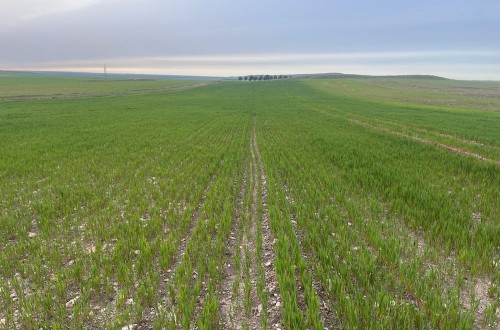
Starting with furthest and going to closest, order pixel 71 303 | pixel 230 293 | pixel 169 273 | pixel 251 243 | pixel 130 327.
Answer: pixel 251 243
pixel 169 273
pixel 230 293
pixel 71 303
pixel 130 327

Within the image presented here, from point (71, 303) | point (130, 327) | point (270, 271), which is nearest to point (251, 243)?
point (270, 271)

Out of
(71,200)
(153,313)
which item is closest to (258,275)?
(153,313)

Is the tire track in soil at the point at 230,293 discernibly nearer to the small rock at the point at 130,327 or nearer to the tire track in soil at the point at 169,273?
the tire track in soil at the point at 169,273

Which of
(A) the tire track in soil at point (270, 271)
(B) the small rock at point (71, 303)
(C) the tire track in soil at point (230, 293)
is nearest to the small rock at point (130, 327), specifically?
(B) the small rock at point (71, 303)

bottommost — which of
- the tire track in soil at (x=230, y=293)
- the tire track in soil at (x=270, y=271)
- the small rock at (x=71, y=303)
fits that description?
the small rock at (x=71, y=303)

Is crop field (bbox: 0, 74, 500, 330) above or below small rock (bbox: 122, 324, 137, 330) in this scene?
above

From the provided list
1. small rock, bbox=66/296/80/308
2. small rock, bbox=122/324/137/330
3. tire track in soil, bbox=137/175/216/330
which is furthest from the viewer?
small rock, bbox=66/296/80/308

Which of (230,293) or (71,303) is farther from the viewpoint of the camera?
(230,293)

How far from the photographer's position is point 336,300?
5801mm

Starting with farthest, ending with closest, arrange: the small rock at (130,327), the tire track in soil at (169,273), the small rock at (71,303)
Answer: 1. the small rock at (71,303)
2. the tire track in soil at (169,273)
3. the small rock at (130,327)

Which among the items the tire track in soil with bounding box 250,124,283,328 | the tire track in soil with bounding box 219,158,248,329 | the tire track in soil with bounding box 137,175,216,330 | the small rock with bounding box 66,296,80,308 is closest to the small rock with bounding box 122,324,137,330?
the tire track in soil with bounding box 137,175,216,330

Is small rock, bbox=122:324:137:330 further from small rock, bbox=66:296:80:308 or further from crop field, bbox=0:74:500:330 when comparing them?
small rock, bbox=66:296:80:308

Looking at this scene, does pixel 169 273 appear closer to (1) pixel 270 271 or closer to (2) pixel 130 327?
(2) pixel 130 327

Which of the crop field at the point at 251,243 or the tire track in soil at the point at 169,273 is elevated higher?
the crop field at the point at 251,243
